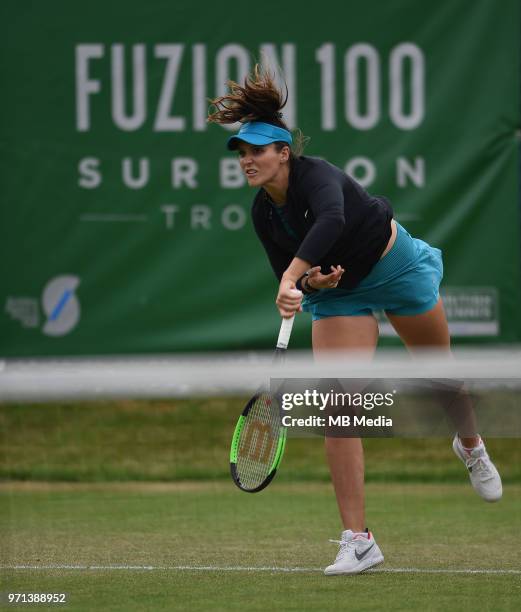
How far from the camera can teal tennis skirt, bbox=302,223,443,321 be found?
15.5 ft

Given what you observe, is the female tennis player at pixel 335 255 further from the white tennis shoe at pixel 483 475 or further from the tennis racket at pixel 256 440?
the white tennis shoe at pixel 483 475

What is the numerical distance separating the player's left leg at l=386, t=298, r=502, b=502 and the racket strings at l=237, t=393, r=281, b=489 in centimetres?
68

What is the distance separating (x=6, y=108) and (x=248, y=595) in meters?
3.82

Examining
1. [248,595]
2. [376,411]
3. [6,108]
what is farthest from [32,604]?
[6,108]

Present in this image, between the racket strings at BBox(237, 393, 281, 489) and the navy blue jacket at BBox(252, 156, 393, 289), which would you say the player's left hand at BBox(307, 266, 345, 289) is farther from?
the racket strings at BBox(237, 393, 281, 489)

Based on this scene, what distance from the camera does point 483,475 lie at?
5.06 metres

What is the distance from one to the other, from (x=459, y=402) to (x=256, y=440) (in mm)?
1005

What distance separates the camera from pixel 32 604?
392cm

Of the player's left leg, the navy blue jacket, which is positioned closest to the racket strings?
the navy blue jacket

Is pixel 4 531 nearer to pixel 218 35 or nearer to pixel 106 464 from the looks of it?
pixel 106 464

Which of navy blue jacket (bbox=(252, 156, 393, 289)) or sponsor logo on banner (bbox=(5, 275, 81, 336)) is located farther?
sponsor logo on banner (bbox=(5, 275, 81, 336))

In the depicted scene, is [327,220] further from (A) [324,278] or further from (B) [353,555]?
(B) [353,555]

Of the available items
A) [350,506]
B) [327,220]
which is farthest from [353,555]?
[327,220]

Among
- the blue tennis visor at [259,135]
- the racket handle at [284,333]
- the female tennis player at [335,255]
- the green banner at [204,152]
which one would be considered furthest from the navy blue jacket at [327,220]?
the green banner at [204,152]
